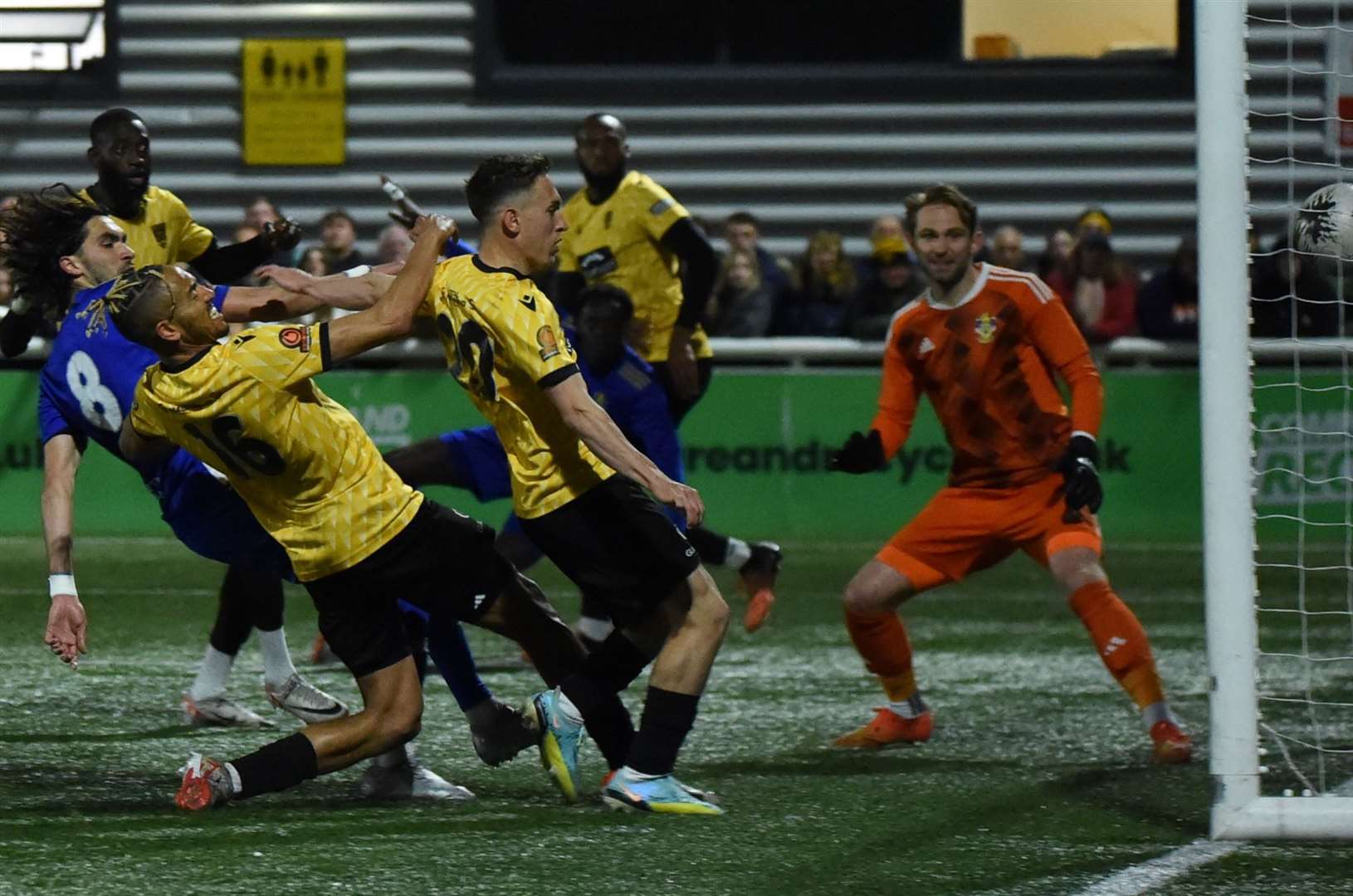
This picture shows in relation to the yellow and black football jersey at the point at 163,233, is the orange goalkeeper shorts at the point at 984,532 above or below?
below

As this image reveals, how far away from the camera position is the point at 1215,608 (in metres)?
5.31

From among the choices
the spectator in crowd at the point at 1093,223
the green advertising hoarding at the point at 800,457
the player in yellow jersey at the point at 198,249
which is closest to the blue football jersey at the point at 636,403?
the player in yellow jersey at the point at 198,249

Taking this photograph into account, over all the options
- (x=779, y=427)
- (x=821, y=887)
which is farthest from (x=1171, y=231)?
(x=821, y=887)

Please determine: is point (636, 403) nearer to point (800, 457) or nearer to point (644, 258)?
point (644, 258)

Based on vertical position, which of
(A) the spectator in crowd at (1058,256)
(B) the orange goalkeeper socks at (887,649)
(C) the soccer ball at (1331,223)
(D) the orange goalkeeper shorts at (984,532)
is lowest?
(B) the orange goalkeeper socks at (887,649)

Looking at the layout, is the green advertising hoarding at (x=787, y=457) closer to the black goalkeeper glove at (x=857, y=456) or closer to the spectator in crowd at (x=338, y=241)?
the spectator in crowd at (x=338, y=241)

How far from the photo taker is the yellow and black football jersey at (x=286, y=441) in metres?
5.39

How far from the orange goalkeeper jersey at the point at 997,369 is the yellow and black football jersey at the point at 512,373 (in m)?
1.52

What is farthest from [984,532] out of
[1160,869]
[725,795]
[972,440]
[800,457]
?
[800,457]

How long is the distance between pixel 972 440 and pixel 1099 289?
673 cm

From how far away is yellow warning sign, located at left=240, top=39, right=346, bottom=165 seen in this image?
49.7 feet

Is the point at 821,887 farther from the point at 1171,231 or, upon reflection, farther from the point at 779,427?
the point at 1171,231

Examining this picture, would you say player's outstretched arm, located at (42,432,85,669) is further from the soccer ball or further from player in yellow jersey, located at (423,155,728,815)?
the soccer ball

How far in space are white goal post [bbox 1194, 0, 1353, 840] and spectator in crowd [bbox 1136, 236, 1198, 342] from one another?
7.76 meters
